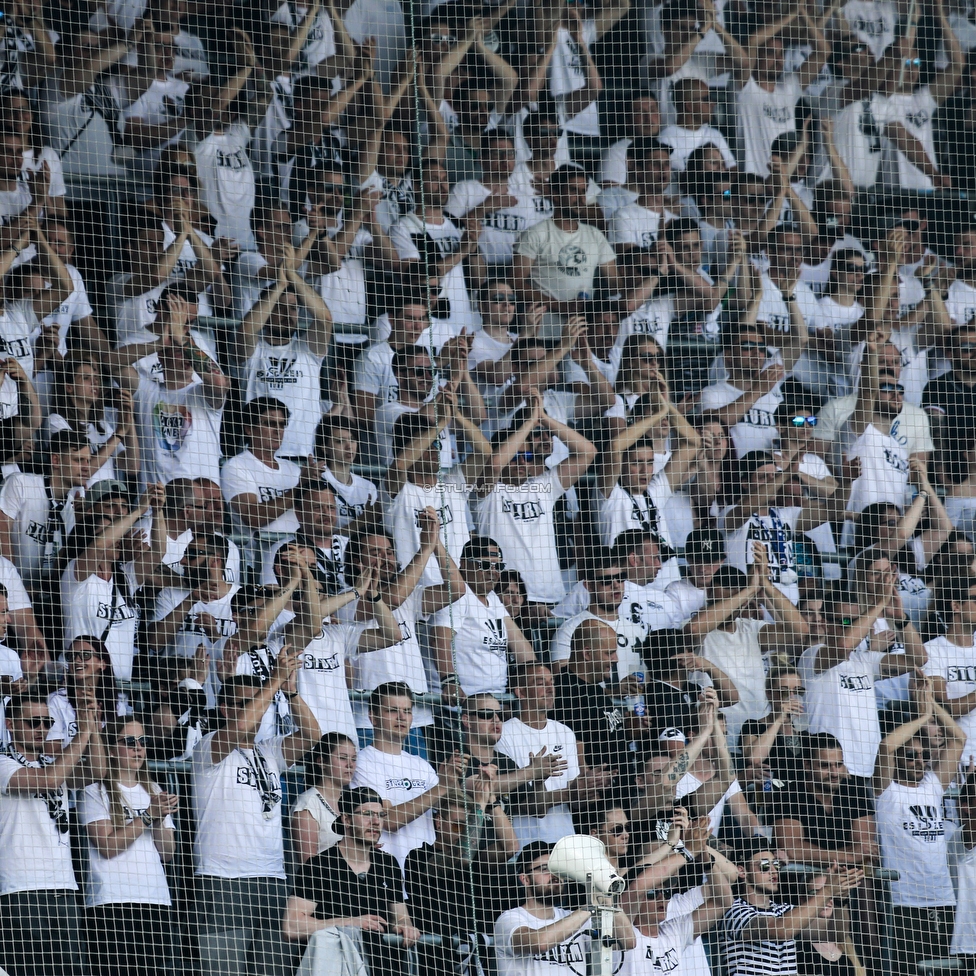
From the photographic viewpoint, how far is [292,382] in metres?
5.67

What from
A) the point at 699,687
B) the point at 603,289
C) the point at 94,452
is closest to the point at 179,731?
the point at 94,452

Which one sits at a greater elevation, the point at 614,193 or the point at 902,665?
the point at 614,193

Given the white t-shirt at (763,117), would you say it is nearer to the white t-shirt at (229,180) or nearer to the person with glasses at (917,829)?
the white t-shirt at (229,180)

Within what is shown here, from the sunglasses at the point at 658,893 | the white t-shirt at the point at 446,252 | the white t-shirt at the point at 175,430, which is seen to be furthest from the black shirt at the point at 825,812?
the white t-shirt at the point at 175,430

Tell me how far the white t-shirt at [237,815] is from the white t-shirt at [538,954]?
28.4 inches

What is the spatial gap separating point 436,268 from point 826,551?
189 cm

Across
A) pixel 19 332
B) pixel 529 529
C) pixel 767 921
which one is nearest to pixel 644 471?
pixel 529 529

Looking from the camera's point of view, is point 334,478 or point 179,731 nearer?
point 179,731

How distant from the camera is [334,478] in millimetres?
5527

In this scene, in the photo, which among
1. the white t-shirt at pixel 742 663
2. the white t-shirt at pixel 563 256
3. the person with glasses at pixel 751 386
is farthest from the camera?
the white t-shirt at pixel 563 256

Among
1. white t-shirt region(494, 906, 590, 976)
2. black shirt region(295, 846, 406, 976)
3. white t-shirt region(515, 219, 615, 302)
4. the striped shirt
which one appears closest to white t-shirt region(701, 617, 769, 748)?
the striped shirt

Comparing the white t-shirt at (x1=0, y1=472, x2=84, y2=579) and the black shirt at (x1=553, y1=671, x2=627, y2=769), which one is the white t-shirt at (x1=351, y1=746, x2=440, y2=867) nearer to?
the black shirt at (x1=553, y1=671, x2=627, y2=769)

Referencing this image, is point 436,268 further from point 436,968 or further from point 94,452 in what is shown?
point 436,968

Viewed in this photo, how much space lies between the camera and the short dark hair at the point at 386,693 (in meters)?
5.09
